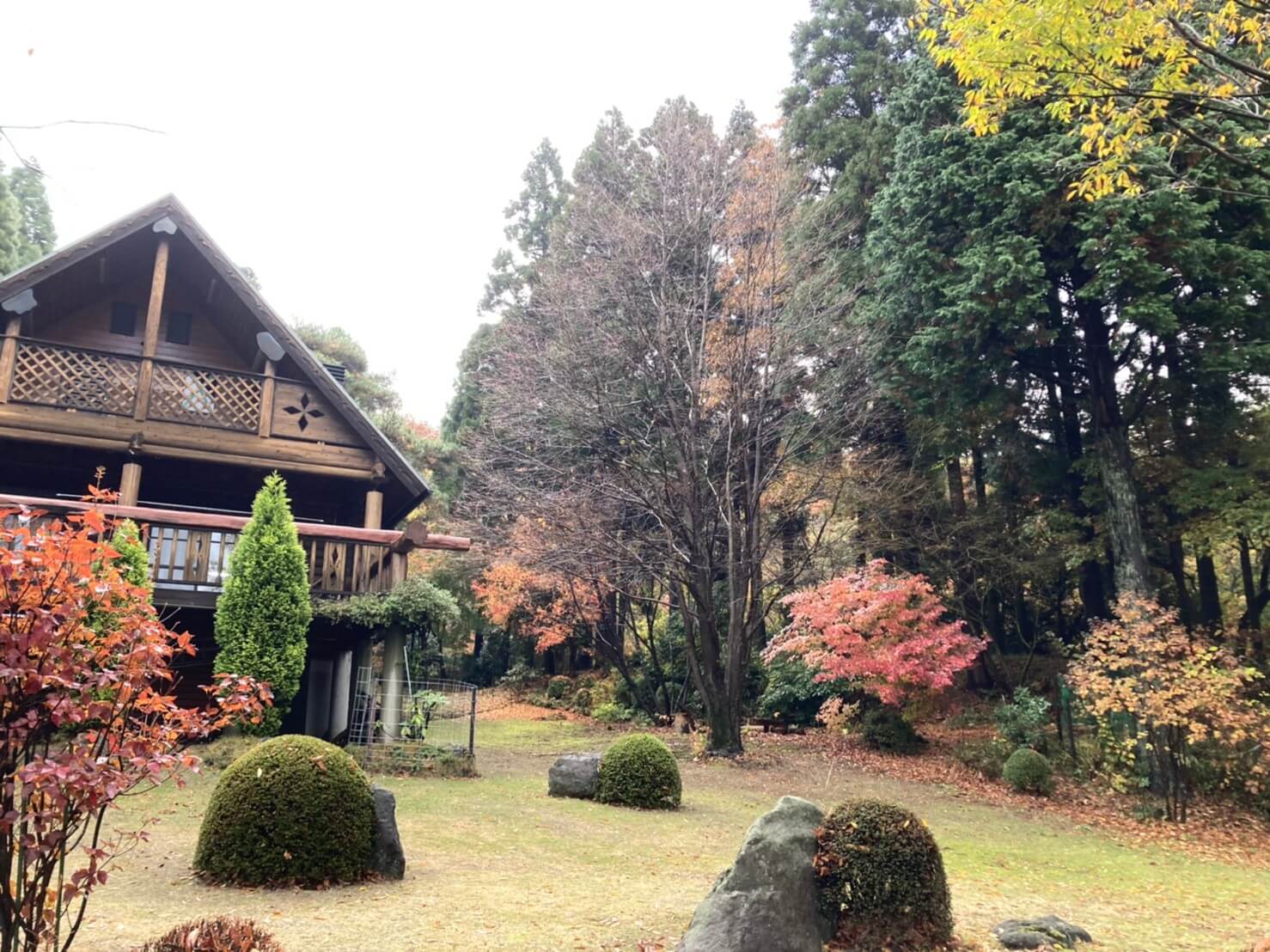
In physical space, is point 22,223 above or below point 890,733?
above

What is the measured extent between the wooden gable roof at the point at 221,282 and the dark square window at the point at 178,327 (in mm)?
1573

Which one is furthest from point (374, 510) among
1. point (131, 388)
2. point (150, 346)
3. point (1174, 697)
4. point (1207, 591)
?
point (1207, 591)

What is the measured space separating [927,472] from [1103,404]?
15.6 feet

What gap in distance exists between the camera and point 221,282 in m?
15.8

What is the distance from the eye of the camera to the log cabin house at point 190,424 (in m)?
13.7

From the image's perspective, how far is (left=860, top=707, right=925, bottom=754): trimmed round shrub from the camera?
1811 centimetres

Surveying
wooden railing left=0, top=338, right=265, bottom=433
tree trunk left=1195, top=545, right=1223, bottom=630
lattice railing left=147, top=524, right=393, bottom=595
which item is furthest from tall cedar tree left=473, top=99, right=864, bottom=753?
tree trunk left=1195, top=545, right=1223, bottom=630

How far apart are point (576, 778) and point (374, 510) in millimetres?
7031

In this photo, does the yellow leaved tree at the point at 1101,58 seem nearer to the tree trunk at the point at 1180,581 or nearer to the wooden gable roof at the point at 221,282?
the wooden gable roof at the point at 221,282

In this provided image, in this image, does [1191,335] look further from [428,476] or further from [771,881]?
[428,476]

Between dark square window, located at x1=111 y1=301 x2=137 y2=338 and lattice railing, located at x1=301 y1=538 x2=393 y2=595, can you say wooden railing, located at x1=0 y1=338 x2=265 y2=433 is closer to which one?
dark square window, located at x1=111 y1=301 x2=137 y2=338

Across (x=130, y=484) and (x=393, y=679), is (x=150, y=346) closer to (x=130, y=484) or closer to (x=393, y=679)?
(x=130, y=484)

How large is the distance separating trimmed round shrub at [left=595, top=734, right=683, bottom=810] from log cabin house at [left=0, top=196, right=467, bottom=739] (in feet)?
13.8

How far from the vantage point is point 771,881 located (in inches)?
218
